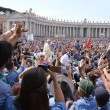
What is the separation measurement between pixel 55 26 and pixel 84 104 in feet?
361

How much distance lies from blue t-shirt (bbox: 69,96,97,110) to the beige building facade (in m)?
92.1

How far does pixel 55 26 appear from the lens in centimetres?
11350

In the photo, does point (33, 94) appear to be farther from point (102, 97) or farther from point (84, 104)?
point (102, 97)

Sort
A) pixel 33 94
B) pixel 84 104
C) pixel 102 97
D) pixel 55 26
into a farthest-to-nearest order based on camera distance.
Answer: pixel 55 26
pixel 102 97
pixel 84 104
pixel 33 94

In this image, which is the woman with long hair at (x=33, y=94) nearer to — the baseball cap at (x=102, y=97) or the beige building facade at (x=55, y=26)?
the baseball cap at (x=102, y=97)

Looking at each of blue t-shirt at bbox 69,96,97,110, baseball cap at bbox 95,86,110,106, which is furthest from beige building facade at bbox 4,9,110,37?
blue t-shirt at bbox 69,96,97,110

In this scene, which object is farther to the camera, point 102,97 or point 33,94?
point 102,97

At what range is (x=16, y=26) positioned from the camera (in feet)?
14.5

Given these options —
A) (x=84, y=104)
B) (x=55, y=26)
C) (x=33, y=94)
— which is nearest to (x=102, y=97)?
(x=84, y=104)

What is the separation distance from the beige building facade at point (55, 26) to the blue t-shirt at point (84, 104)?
92062mm

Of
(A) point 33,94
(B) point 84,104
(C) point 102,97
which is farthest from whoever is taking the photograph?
(C) point 102,97

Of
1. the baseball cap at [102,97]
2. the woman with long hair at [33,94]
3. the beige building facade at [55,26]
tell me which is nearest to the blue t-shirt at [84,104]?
the baseball cap at [102,97]

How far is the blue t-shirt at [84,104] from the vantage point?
406 centimetres

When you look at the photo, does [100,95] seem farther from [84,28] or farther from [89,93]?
[84,28]
